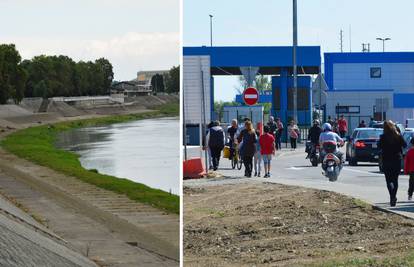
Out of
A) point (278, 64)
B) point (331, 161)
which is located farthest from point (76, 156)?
point (331, 161)

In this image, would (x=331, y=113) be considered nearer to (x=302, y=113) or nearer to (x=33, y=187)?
(x=302, y=113)

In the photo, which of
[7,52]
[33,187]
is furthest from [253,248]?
[33,187]

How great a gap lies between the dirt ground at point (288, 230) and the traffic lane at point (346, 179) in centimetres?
71

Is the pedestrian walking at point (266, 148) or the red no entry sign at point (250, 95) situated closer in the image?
the pedestrian walking at point (266, 148)

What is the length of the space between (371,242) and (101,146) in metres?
37.2

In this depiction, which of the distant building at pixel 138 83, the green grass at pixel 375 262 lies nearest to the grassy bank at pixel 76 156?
the distant building at pixel 138 83

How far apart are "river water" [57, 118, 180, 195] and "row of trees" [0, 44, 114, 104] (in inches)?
96.6

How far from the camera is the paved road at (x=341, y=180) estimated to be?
1708cm

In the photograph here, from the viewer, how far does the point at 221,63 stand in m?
51.9

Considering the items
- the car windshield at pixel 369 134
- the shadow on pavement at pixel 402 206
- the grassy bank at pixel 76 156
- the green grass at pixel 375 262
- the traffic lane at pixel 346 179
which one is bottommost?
the grassy bank at pixel 76 156

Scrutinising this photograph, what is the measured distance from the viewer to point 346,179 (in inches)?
918

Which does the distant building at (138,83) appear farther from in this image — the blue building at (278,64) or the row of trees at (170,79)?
the blue building at (278,64)

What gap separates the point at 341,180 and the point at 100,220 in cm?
610

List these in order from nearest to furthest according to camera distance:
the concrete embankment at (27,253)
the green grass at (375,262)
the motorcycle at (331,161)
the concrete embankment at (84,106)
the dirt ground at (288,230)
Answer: the concrete embankment at (27,253) < the green grass at (375,262) < the dirt ground at (288,230) < the concrete embankment at (84,106) < the motorcycle at (331,161)
